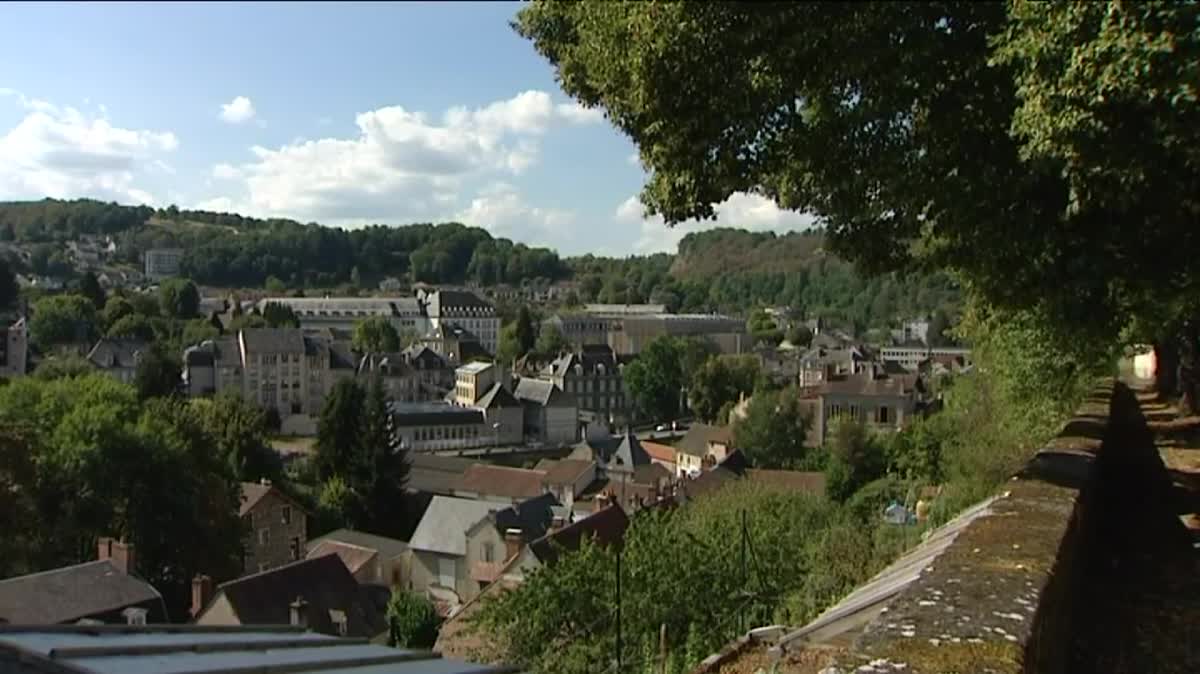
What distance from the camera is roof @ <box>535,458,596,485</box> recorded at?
50.2 meters

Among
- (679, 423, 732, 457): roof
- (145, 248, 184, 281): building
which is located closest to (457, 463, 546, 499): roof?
(679, 423, 732, 457): roof

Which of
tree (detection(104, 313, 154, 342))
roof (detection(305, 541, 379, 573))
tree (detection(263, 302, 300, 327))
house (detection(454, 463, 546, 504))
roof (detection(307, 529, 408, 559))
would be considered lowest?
roof (detection(307, 529, 408, 559))

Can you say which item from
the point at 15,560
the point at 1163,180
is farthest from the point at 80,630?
the point at 15,560

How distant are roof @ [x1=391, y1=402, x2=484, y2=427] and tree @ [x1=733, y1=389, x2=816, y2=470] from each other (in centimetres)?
2347

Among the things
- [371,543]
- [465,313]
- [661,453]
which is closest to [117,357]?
[661,453]

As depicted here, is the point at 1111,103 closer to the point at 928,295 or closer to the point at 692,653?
the point at 692,653

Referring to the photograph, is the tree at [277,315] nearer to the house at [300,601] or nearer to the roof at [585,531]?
the house at [300,601]

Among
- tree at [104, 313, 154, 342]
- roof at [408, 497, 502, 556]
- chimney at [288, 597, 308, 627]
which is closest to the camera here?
chimney at [288, 597, 308, 627]

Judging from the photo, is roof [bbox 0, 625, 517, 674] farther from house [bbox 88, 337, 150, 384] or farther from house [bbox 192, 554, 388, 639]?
house [bbox 88, 337, 150, 384]

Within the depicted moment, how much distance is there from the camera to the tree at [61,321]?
3917 inches

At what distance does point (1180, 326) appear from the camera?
1688cm

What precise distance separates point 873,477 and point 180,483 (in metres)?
28.5

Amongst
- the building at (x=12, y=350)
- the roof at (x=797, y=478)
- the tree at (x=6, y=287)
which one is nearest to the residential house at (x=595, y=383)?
the building at (x=12, y=350)

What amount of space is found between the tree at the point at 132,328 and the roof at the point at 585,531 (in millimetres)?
79782
